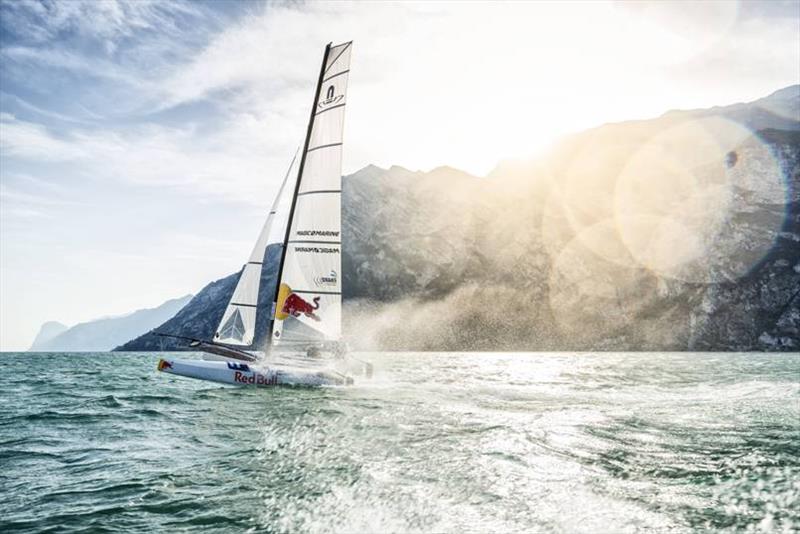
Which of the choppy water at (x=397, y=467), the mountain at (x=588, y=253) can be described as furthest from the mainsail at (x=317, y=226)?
the mountain at (x=588, y=253)

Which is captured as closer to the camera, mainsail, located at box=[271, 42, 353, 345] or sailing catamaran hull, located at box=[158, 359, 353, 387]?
sailing catamaran hull, located at box=[158, 359, 353, 387]

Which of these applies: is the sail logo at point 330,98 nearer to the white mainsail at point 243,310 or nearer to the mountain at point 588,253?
the white mainsail at point 243,310

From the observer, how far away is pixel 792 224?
14450 cm

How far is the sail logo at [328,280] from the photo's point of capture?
96.2 ft

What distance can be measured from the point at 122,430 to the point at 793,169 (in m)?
194

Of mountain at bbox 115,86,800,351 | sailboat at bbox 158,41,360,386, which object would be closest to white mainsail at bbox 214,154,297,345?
sailboat at bbox 158,41,360,386

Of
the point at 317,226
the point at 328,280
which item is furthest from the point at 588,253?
the point at 317,226

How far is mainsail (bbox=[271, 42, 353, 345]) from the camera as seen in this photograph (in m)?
28.9

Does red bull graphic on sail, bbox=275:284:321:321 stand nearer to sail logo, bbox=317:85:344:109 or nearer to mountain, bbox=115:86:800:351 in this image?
sail logo, bbox=317:85:344:109

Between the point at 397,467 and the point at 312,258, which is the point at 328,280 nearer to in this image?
the point at 312,258

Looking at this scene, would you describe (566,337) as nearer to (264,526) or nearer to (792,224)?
(792,224)

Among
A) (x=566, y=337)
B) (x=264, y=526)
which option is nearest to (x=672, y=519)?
(x=264, y=526)

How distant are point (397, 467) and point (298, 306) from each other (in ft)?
62.7

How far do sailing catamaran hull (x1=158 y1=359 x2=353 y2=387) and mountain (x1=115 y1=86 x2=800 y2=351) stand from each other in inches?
5562
